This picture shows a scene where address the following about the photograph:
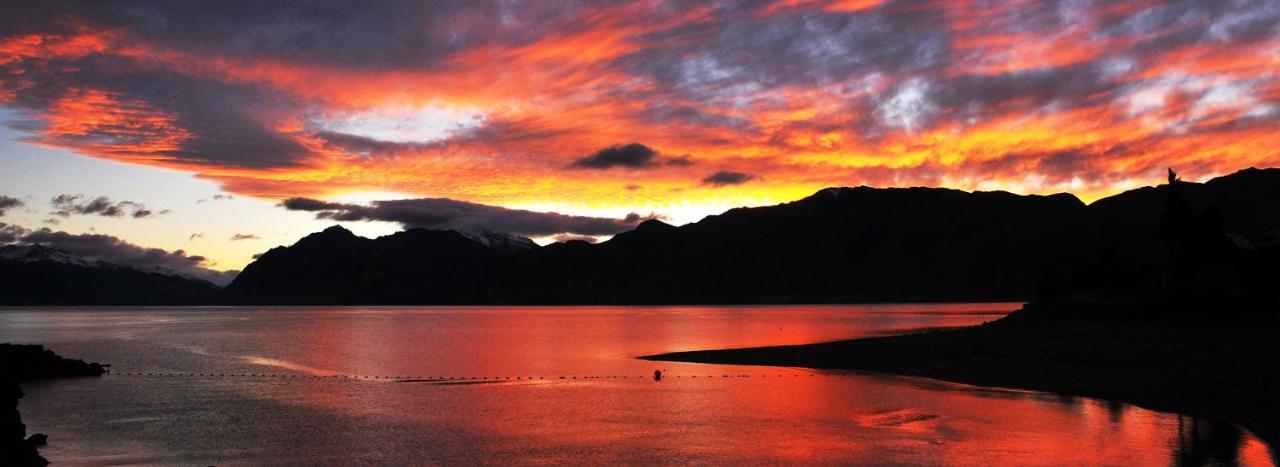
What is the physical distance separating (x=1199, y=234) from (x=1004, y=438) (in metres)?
55.8

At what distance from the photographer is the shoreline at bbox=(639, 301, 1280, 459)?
36719mm

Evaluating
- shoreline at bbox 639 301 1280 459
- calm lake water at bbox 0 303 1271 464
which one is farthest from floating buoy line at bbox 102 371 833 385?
shoreline at bbox 639 301 1280 459

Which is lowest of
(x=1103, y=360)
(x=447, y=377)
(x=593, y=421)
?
(x=447, y=377)

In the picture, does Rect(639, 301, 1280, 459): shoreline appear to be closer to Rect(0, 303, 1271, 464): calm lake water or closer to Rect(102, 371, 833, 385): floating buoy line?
Rect(0, 303, 1271, 464): calm lake water

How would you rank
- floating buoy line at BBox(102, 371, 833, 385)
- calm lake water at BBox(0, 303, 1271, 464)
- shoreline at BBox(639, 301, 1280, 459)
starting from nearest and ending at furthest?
calm lake water at BBox(0, 303, 1271, 464) < shoreline at BBox(639, 301, 1280, 459) < floating buoy line at BBox(102, 371, 833, 385)

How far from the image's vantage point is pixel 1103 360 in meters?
49.6

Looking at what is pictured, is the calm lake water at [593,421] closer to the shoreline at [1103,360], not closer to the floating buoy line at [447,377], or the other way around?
the floating buoy line at [447,377]

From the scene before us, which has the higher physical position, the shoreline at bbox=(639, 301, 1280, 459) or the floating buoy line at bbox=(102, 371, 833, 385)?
the shoreline at bbox=(639, 301, 1280, 459)

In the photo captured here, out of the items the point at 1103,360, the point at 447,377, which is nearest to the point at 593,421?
the point at 447,377

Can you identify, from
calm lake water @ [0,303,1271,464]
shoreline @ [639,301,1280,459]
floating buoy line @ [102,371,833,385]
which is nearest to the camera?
calm lake water @ [0,303,1271,464]

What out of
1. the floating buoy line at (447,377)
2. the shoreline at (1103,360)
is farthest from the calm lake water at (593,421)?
the shoreline at (1103,360)

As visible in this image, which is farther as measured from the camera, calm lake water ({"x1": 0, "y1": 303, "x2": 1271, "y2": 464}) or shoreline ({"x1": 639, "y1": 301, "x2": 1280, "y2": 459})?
shoreline ({"x1": 639, "y1": 301, "x2": 1280, "y2": 459})

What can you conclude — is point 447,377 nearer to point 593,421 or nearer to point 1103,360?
point 593,421

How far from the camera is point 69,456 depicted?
30.3 meters
